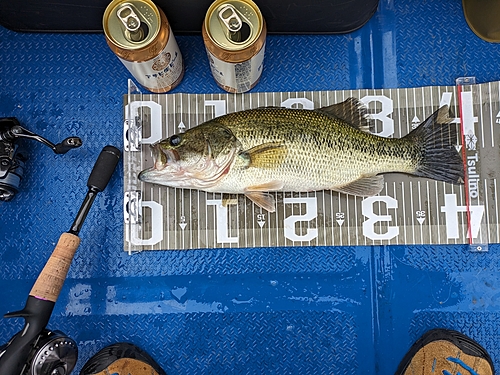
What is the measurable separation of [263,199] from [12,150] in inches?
47.0

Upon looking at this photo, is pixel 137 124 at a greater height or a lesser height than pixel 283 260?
greater

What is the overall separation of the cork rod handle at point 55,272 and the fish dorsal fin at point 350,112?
4.16 feet

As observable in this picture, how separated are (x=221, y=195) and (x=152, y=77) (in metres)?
0.64

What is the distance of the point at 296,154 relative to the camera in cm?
181

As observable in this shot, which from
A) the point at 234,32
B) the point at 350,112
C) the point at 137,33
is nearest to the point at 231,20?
the point at 234,32

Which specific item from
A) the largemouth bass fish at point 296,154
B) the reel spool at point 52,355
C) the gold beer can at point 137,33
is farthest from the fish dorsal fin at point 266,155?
the reel spool at point 52,355

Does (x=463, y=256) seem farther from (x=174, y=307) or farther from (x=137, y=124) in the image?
(x=137, y=124)

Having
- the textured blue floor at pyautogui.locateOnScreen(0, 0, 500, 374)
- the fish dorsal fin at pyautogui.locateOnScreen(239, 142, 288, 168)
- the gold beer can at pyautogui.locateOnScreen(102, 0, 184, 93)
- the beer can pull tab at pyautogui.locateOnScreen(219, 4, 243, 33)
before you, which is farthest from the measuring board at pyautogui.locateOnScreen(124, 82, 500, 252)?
the beer can pull tab at pyautogui.locateOnScreen(219, 4, 243, 33)

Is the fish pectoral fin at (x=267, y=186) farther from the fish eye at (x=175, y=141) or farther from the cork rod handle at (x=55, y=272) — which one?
the cork rod handle at (x=55, y=272)

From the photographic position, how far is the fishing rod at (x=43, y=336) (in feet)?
5.29

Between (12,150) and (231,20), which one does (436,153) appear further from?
(12,150)

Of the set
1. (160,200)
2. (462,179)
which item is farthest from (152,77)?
(462,179)

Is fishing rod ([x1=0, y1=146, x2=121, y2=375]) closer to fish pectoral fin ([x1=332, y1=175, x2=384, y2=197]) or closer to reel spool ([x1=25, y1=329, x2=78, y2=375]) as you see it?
reel spool ([x1=25, y1=329, x2=78, y2=375])

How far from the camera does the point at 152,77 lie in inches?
74.4
